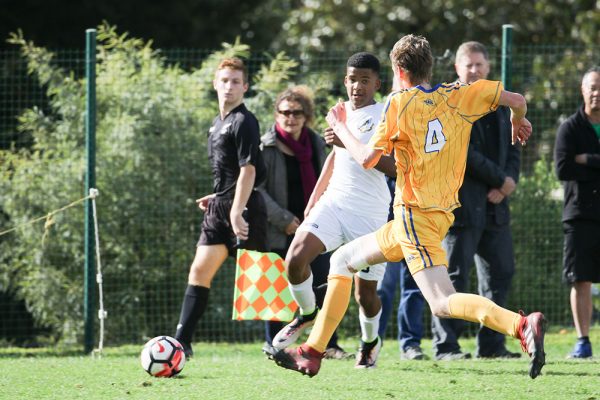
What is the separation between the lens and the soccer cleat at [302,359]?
21.4ft

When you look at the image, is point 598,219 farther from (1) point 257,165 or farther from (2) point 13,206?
(2) point 13,206

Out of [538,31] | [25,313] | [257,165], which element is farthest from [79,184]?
[538,31]

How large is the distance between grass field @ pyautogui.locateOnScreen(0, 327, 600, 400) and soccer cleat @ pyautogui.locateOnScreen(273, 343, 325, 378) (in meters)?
0.12

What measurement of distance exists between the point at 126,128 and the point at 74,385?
4743mm

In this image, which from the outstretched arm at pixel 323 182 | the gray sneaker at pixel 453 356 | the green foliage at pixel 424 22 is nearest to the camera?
the outstretched arm at pixel 323 182

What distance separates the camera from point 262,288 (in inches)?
349

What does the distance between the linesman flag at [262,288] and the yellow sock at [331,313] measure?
200cm

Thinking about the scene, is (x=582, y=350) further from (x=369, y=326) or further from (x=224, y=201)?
(x=224, y=201)

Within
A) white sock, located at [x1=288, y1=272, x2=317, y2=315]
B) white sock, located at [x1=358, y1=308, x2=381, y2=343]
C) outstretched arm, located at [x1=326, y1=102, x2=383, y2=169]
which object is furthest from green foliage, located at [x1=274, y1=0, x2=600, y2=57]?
outstretched arm, located at [x1=326, y1=102, x2=383, y2=169]

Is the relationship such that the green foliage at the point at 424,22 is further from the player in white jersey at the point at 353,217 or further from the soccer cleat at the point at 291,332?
the soccer cleat at the point at 291,332

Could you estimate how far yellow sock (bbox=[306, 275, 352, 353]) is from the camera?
6.61m

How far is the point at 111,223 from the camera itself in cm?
1090

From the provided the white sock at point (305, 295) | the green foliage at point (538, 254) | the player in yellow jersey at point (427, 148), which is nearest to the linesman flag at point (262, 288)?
the white sock at point (305, 295)

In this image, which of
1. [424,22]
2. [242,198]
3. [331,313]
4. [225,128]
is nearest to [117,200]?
[225,128]
